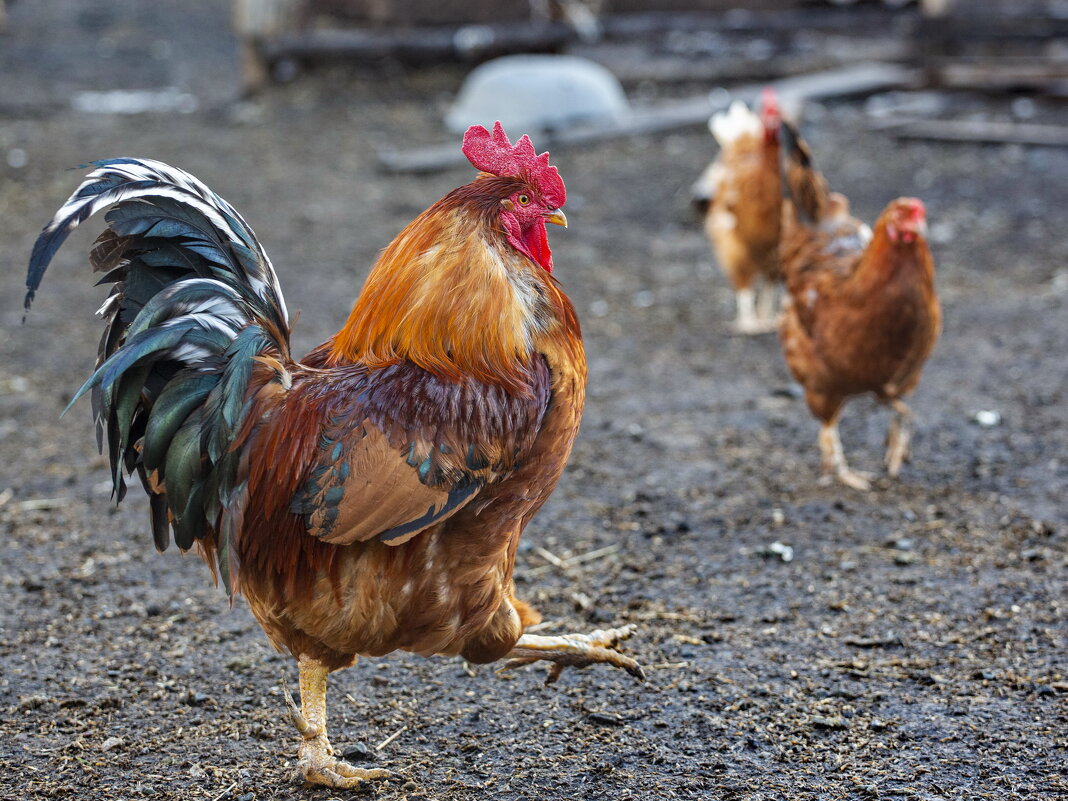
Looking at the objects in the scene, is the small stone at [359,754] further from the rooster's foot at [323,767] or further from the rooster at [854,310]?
the rooster at [854,310]

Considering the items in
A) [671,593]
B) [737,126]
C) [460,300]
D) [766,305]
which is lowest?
[671,593]

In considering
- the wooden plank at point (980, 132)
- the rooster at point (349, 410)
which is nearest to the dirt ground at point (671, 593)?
the rooster at point (349, 410)

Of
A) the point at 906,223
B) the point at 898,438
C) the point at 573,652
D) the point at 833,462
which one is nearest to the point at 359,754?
the point at 573,652

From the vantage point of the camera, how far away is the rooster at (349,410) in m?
2.67

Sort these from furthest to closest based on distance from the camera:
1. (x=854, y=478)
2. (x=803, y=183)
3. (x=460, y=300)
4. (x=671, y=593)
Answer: (x=803, y=183)
(x=854, y=478)
(x=671, y=593)
(x=460, y=300)

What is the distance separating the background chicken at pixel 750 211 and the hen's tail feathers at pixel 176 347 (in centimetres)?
442

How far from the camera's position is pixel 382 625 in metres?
2.82

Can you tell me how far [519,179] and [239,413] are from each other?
1000 mm

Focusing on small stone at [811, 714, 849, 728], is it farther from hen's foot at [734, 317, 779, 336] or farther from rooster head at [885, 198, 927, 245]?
hen's foot at [734, 317, 779, 336]

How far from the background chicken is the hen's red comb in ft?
12.6

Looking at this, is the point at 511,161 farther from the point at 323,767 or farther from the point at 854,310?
the point at 854,310

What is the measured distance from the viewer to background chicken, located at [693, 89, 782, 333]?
671cm

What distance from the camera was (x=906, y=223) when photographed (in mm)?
4582

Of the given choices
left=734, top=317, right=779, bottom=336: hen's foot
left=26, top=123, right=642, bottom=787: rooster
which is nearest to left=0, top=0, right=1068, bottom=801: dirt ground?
left=734, top=317, right=779, bottom=336: hen's foot
